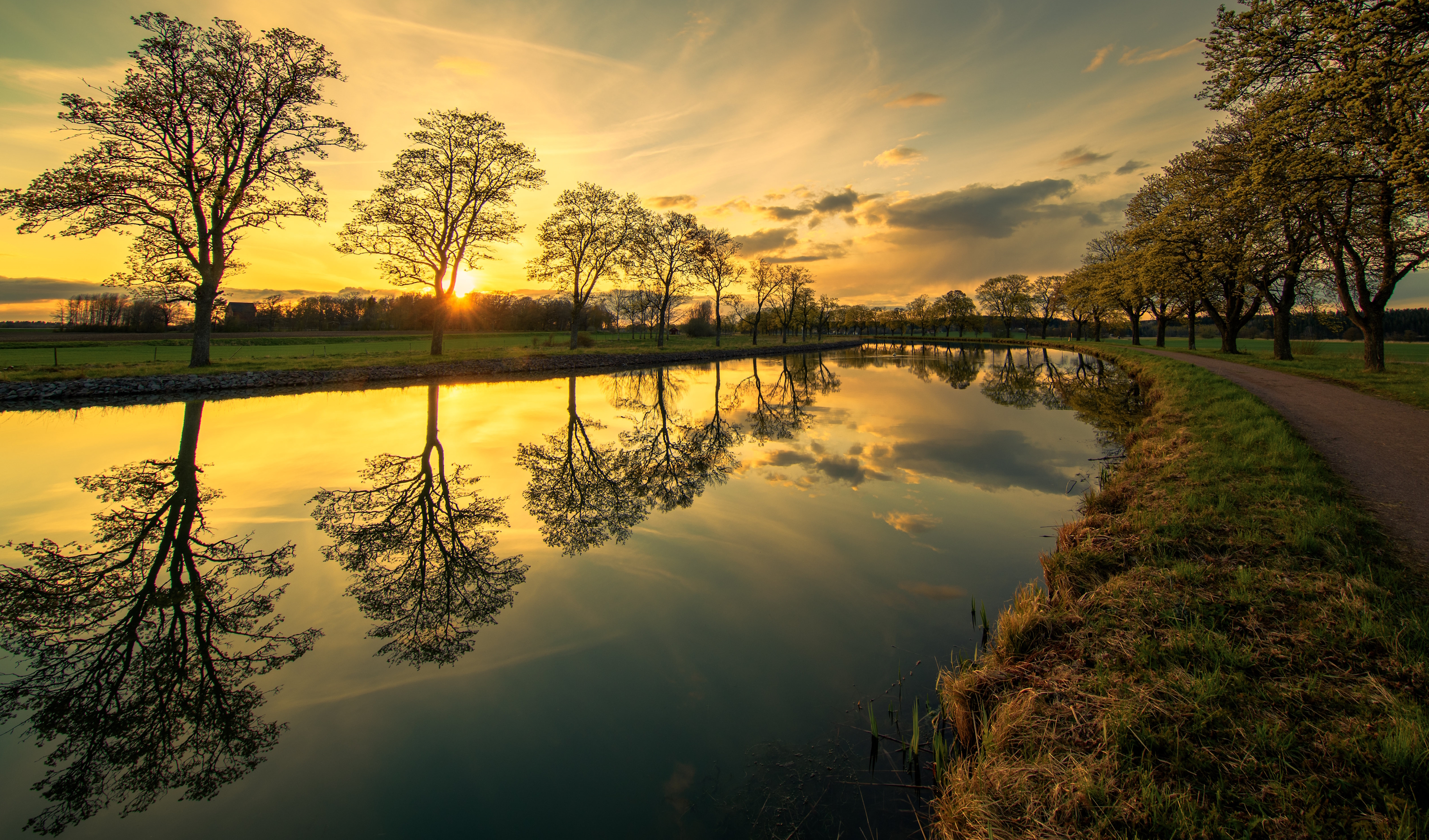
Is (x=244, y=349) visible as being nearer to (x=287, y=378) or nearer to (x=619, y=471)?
(x=287, y=378)

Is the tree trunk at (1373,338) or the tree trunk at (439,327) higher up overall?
the tree trunk at (439,327)

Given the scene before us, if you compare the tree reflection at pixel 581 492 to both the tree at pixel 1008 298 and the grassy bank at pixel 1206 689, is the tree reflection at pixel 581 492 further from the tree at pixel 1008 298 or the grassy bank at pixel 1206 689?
the tree at pixel 1008 298

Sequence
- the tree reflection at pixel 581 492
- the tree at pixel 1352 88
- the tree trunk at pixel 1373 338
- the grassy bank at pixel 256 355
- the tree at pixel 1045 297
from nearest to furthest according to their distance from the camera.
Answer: the tree reflection at pixel 581 492 < the tree at pixel 1352 88 < the grassy bank at pixel 256 355 < the tree trunk at pixel 1373 338 < the tree at pixel 1045 297

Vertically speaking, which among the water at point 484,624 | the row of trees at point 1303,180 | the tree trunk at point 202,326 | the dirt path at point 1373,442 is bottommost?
the water at point 484,624

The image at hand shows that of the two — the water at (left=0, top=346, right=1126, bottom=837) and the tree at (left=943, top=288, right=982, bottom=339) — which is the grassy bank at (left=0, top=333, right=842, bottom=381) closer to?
the water at (left=0, top=346, right=1126, bottom=837)

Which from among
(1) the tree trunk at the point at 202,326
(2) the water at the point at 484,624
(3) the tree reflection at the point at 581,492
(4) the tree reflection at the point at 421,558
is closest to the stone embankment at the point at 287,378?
(1) the tree trunk at the point at 202,326

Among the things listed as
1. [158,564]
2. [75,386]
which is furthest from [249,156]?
[158,564]

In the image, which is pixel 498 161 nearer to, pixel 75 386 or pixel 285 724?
pixel 75 386

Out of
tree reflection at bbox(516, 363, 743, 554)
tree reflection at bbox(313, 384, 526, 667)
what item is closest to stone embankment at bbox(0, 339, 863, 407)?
tree reflection at bbox(516, 363, 743, 554)

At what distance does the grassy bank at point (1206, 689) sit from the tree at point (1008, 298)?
106 m

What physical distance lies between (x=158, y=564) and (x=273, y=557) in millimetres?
1044

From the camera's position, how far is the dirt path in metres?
5.89

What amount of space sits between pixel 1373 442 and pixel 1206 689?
1061 centimetres

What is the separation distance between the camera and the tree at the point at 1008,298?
99.5 meters
